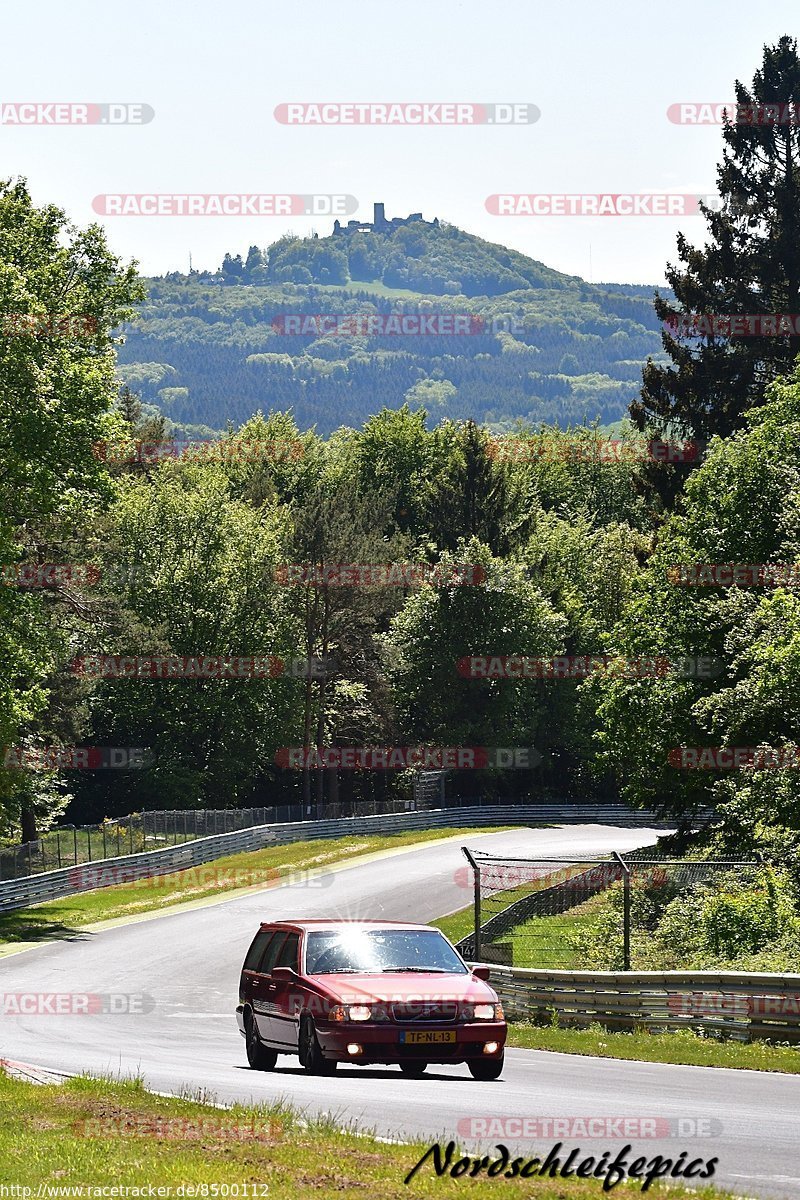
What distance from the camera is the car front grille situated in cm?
1586

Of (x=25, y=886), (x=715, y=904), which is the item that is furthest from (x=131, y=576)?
(x=715, y=904)

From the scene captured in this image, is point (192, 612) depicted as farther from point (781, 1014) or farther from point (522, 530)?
point (781, 1014)

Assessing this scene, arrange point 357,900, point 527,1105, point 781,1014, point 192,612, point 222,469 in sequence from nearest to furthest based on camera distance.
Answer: point 527,1105
point 781,1014
point 357,900
point 192,612
point 222,469

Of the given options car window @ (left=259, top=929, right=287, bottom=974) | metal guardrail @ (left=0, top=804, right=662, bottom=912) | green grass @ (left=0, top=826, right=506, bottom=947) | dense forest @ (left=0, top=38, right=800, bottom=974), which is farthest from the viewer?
metal guardrail @ (left=0, top=804, right=662, bottom=912)

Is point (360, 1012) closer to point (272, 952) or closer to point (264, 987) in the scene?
point (264, 987)

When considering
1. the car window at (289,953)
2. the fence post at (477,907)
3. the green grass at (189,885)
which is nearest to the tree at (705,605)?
the fence post at (477,907)

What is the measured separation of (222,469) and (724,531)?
58.9 metres

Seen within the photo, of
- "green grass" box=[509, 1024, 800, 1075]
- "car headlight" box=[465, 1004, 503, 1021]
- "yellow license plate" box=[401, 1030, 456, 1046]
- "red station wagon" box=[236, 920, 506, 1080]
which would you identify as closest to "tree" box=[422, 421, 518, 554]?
"green grass" box=[509, 1024, 800, 1075]

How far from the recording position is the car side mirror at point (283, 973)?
55.7 ft

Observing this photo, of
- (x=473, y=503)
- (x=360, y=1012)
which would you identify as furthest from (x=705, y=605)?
(x=473, y=503)

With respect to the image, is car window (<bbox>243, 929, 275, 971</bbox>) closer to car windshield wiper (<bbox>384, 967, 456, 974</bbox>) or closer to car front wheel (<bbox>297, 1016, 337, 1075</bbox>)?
car front wheel (<bbox>297, 1016, 337, 1075</bbox>)

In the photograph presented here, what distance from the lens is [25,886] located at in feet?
169

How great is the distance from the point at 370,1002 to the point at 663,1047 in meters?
6.29

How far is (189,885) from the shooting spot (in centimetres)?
5647
